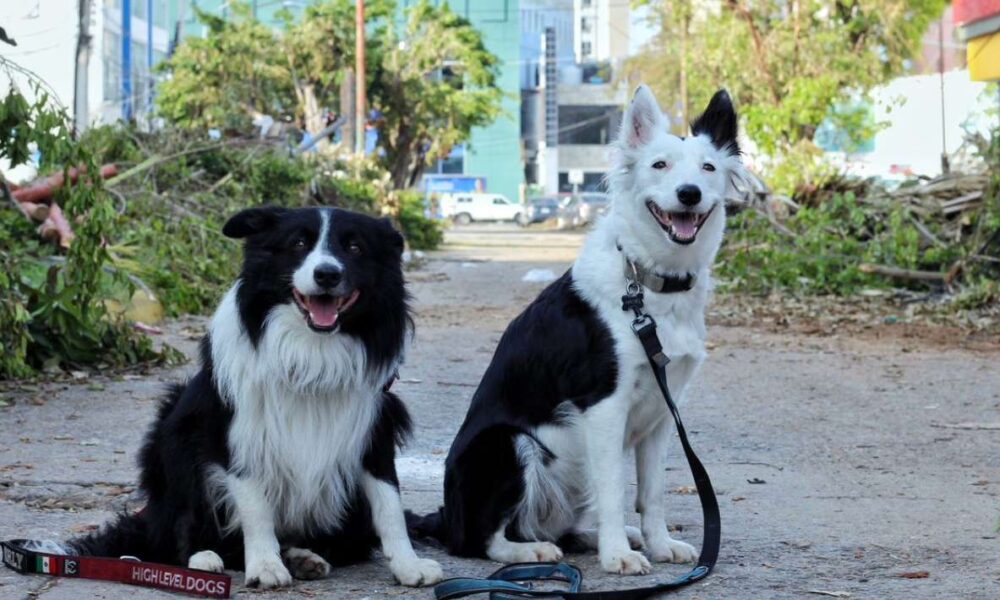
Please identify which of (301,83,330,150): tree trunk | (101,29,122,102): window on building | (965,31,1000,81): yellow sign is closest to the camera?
(965,31,1000,81): yellow sign

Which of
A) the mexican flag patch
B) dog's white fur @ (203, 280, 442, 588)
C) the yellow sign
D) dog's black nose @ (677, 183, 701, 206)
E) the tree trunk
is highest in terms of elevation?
the tree trunk

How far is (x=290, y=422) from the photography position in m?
4.79

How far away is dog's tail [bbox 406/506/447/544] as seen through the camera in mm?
5340

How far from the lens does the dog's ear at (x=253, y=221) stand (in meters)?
4.69

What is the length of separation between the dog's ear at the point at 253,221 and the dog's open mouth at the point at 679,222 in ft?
4.45

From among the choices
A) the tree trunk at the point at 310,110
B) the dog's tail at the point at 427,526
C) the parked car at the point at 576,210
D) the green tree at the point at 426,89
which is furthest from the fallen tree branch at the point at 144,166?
the parked car at the point at 576,210

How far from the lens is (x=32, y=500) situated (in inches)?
236

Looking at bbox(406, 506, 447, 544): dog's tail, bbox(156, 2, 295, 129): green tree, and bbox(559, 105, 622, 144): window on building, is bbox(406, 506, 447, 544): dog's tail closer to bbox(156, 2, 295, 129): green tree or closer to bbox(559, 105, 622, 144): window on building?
bbox(156, 2, 295, 129): green tree

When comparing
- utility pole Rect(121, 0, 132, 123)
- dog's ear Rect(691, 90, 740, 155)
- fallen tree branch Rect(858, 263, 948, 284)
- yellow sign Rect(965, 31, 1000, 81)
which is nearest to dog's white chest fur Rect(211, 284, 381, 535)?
dog's ear Rect(691, 90, 740, 155)

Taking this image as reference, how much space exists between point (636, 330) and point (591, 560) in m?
0.90

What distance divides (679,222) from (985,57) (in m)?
13.1

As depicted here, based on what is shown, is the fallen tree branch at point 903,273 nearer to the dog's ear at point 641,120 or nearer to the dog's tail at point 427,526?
the dog's ear at point 641,120

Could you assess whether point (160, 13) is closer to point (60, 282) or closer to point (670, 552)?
point (60, 282)

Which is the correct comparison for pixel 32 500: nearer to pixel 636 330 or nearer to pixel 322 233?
pixel 322 233
